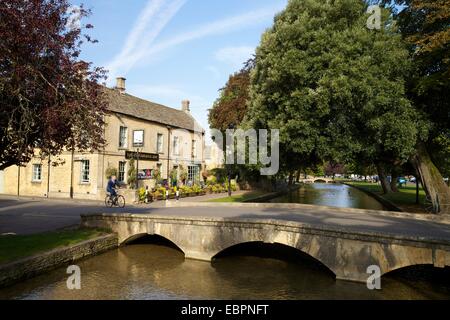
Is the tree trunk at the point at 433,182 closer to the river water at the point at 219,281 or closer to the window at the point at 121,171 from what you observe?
the river water at the point at 219,281

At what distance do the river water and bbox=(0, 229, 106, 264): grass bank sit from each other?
87 cm

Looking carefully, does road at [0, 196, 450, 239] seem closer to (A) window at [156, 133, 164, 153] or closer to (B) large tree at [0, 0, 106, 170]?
(B) large tree at [0, 0, 106, 170]

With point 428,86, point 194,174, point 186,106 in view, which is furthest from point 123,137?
point 428,86

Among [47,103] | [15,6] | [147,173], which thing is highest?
[15,6]

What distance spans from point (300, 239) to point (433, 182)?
Answer: 1013 centimetres

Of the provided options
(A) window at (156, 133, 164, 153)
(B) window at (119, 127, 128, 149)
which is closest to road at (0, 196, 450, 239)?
(B) window at (119, 127, 128, 149)

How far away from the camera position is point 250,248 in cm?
1666

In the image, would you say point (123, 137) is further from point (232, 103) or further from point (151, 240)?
point (151, 240)

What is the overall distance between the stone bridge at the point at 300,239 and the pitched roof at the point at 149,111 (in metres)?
14.1

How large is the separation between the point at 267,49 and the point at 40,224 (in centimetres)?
1413

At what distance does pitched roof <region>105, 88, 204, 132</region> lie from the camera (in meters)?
31.2

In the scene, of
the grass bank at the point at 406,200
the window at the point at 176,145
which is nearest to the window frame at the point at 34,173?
the window at the point at 176,145
